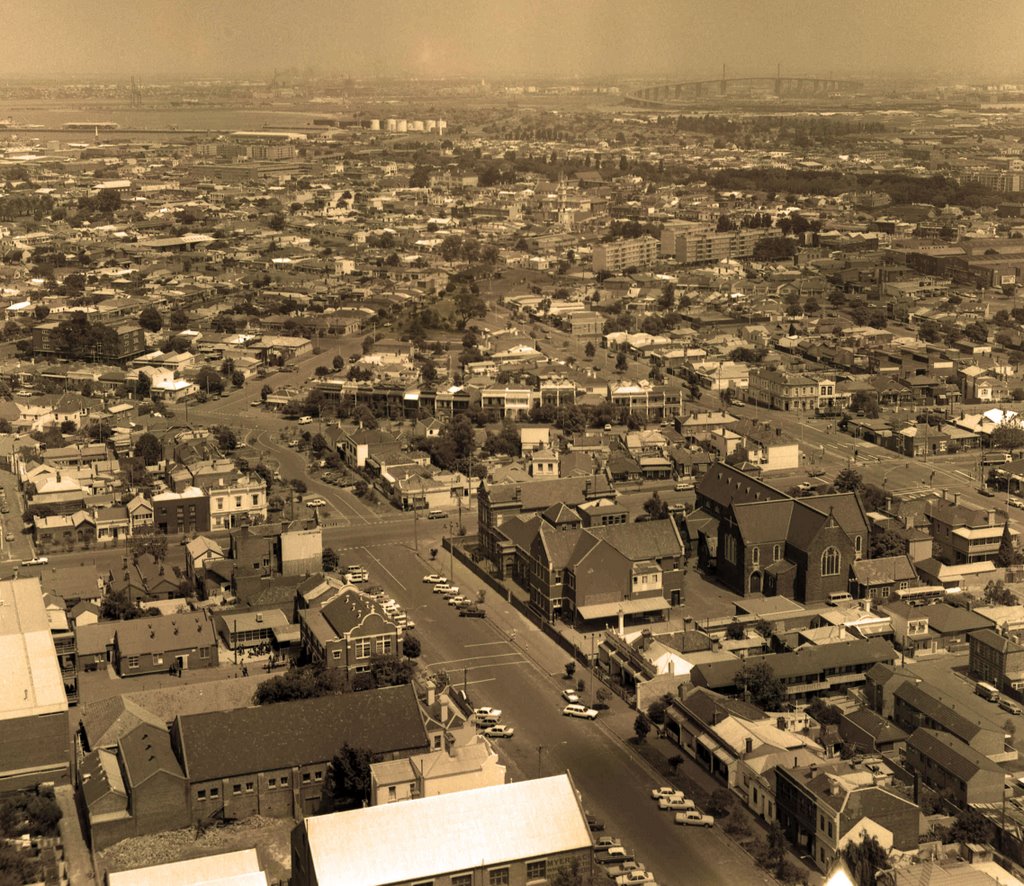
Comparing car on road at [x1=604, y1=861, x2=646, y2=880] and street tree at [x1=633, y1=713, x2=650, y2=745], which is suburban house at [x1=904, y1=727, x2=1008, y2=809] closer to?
street tree at [x1=633, y1=713, x2=650, y2=745]

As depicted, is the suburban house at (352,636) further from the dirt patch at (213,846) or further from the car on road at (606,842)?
the car on road at (606,842)

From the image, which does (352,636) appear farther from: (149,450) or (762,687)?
(149,450)

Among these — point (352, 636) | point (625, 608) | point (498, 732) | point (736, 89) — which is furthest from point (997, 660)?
point (736, 89)

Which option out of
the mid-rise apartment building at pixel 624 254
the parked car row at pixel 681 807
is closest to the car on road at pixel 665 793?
the parked car row at pixel 681 807

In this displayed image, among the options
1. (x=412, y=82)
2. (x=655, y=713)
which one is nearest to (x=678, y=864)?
(x=655, y=713)

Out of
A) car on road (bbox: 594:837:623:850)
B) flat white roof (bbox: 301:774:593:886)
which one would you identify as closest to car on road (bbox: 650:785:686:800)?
car on road (bbox: 594:837:623:850)

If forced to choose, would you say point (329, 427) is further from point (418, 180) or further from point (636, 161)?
point (636, 161)
